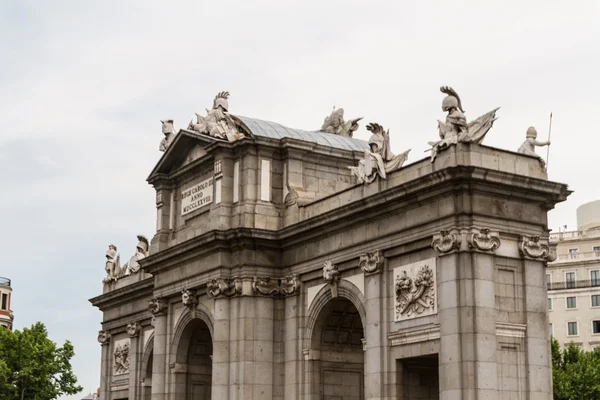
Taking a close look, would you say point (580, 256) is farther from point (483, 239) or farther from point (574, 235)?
point (483, 239)

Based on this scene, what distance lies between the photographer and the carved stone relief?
30938mm

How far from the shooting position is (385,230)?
3294cm

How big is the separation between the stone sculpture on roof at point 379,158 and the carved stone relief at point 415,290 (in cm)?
342

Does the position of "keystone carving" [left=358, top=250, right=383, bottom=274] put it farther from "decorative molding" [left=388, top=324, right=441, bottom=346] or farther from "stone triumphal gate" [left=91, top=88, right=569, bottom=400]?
"decorative molding" [left=388, top=324, right=441, bottom=346]

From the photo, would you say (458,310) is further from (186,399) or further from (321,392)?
(186,399)

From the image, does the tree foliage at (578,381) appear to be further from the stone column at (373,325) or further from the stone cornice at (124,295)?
the stone column at (373,325)

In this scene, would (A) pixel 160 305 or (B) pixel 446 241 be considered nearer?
(B) pixel 446 241

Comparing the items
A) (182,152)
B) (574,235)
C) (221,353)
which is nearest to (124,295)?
(182,152)

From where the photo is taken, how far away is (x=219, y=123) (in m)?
40.1

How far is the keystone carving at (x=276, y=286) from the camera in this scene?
122ft

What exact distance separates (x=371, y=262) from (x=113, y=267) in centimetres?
2510

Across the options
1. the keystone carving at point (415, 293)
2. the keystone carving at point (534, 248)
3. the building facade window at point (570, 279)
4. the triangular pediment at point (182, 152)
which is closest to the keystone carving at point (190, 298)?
the triangular pediment at point (182, 152)

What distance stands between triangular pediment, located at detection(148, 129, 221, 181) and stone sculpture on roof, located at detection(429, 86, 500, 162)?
11.4 m

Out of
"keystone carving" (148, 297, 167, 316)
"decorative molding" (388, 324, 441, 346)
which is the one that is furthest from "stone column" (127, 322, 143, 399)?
"decorative molding" (388, 324, 441, 346)
